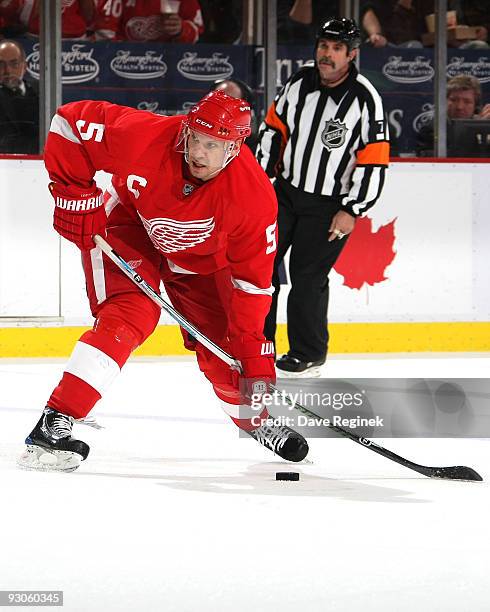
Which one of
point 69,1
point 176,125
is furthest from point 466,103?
point 176,125

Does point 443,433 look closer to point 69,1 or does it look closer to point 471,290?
point 471,290

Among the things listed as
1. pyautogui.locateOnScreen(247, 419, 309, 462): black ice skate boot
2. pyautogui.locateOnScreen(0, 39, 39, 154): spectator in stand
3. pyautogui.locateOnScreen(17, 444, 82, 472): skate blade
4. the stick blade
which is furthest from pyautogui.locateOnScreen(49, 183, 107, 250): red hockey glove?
pyautogui.locateOnScreen(0, 39, 39, 154): spectator in stand

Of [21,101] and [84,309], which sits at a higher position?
[21,101]

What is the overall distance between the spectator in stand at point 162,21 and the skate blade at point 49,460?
3142 millimetres

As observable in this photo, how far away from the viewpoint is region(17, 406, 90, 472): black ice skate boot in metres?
2.78

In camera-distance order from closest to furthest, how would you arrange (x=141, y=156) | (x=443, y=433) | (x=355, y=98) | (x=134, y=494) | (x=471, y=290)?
(x=134, y=494) → (x=141, y=156) → (x=443, y=433) → (x=355, y=98) → (x=471, y=290)

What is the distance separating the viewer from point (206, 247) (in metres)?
2.89

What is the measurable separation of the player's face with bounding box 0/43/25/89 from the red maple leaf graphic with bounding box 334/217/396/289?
1530 mm

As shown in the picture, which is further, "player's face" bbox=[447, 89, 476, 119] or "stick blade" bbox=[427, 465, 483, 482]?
"player's face" bbox=[447, 89, 476, 119]

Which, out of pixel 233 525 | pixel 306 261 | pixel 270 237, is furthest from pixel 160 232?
pixel 306 261

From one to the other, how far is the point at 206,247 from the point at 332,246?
6.20 feet

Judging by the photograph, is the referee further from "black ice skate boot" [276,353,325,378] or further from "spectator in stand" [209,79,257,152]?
"spectator in stand" [209,79,257,152]
